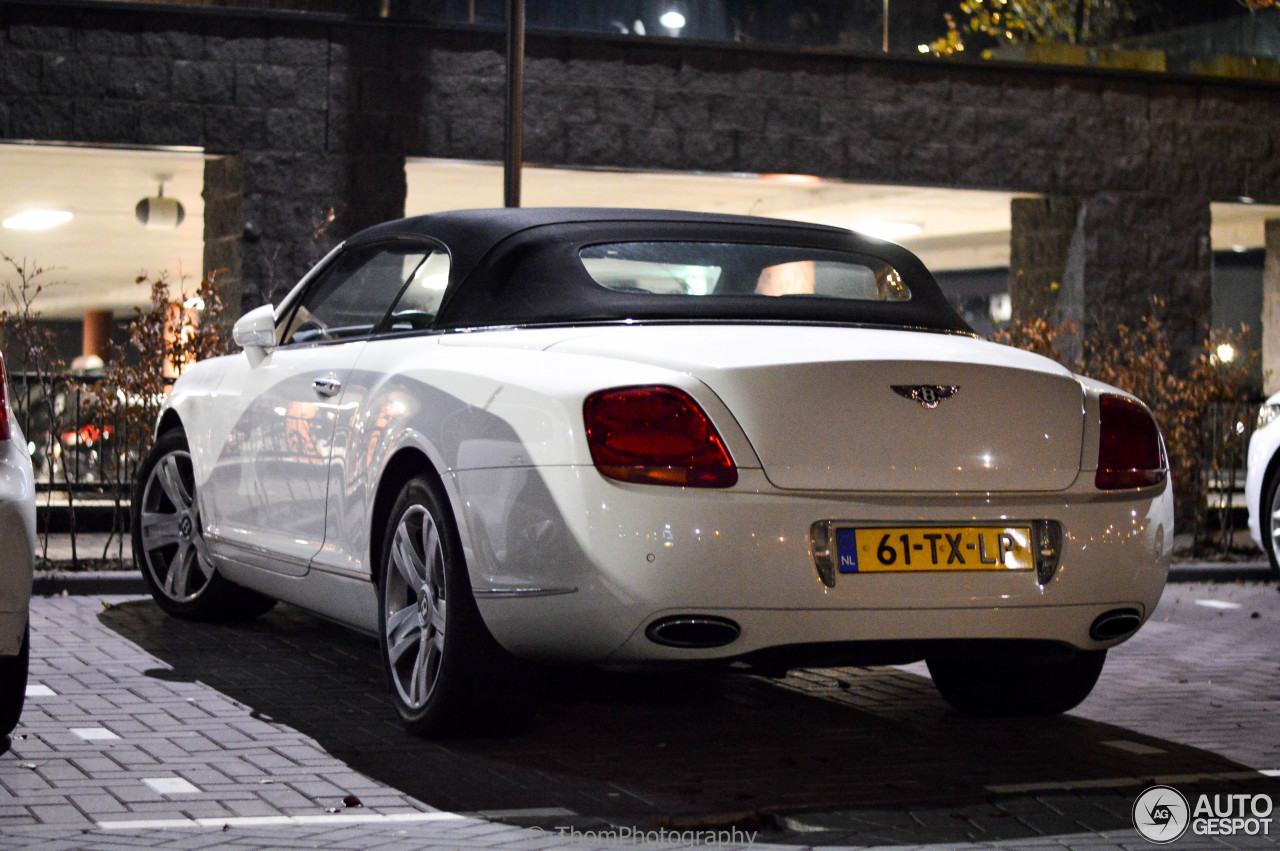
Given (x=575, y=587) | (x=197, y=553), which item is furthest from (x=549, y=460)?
(x=197, y=553)

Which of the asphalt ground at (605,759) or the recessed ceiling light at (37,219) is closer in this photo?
the asphalt ground at (605,759)

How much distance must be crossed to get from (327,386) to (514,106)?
17.9 ft

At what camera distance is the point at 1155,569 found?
5242 mm

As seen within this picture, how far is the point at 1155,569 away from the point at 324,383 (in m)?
2.77

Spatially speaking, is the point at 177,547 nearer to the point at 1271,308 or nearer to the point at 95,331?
the point at 1271,308

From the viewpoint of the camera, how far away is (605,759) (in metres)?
5.32

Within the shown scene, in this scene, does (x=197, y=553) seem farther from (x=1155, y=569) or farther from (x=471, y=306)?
(x=1155, y=569)

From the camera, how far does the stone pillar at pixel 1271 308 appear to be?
17.5 metres

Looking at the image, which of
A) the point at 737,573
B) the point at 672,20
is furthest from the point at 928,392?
the point at 672,20

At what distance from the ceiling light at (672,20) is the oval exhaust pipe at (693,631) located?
10.1m

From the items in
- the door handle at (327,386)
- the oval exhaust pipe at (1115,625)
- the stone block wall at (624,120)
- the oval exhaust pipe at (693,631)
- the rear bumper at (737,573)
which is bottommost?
the oval exhaust pipe at (1115,625)

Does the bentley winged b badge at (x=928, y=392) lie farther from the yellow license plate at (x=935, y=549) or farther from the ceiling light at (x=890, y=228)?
the ceiling light at (x=890, y=228)

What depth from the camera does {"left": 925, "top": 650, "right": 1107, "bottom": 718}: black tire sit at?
5945 millimetres

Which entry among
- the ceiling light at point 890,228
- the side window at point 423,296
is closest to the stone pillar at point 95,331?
the ceiling light at point 890,228
